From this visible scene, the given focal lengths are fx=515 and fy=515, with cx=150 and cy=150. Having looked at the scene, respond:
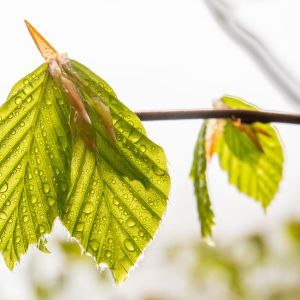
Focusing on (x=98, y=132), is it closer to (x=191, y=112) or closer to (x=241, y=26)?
(x=191, y=112)

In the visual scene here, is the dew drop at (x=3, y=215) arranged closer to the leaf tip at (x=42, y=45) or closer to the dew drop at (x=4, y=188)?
the dew drop at (x=4, y=188)

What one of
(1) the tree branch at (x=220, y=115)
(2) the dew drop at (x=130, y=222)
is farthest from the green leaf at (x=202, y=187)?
(2) the dew drop at (x=130, y=222)

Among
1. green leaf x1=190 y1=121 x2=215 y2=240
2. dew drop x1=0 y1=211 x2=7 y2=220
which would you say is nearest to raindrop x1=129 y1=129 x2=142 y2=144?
dew drop x1=0 y1=211 x2=7 y2=220

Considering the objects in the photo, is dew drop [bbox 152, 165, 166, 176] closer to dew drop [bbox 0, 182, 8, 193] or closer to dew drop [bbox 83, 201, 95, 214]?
dew drop [bbox 83, 201, 95, 214]

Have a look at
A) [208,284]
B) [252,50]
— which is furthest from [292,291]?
[252,50]

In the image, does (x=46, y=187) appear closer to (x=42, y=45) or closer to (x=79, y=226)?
(x=79, y=226)

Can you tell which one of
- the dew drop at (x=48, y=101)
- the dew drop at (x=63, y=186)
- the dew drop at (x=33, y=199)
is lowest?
the dew drop at (x=63, y=186)
